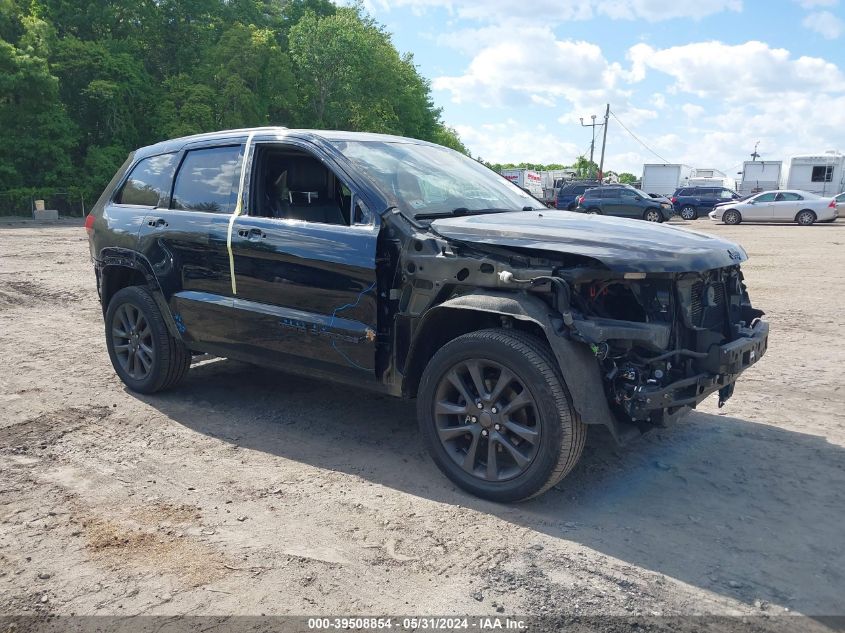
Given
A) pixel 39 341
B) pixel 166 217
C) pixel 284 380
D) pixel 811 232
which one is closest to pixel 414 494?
pixel 284 380

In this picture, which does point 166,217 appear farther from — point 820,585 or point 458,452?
point 820,585

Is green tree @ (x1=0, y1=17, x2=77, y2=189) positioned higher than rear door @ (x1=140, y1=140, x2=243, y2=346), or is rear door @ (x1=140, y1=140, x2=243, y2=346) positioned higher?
green tree @ (x1=0, y1=17, x2=77, y2=189)

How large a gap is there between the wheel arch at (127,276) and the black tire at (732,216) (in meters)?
28.7

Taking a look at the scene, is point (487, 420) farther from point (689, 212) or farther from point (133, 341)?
point (689, 212)

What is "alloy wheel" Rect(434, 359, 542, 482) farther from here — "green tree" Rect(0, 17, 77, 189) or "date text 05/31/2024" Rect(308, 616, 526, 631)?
"green tree" Rect(0, 17, 77, 189)

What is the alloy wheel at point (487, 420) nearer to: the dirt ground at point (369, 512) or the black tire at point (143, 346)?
the dirt ground at point (369, 512)

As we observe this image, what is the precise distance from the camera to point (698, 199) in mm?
35312

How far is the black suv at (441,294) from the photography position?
11.4 feet

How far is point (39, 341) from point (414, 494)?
544 cm

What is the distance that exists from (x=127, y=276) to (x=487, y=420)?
360 centimetres

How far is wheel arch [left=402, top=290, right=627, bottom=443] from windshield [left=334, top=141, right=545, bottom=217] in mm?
692

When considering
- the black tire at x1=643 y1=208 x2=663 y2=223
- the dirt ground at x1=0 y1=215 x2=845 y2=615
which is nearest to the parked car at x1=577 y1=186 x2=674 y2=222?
the black tire at x1=643 y1=208 x2=663 y2=223

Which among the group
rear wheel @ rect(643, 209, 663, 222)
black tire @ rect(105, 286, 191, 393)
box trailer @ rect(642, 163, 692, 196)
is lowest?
Result: black tire @ rect(105, 286, 191, 393)

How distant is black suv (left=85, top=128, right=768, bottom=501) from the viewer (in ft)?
11.4
